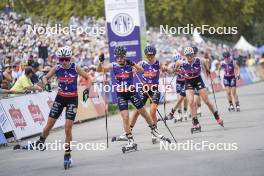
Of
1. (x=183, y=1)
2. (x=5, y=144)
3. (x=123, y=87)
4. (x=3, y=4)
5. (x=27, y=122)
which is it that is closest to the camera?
(x=123, y=87)

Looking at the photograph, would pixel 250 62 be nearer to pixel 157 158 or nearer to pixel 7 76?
pixel 7 76

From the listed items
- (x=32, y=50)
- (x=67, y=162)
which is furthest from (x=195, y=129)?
(x=32, y=50)

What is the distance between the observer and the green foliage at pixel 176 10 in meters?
57.2

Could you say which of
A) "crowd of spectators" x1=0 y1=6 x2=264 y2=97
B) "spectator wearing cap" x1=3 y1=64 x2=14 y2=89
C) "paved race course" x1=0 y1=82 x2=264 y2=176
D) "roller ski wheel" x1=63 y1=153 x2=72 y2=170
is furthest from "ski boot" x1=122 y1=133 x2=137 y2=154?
"spectator wearing cap" x1=3 y1=64 x2=14 y2=89

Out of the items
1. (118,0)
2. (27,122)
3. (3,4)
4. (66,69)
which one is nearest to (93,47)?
(3,4)

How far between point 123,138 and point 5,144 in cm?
364

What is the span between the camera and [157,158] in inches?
546

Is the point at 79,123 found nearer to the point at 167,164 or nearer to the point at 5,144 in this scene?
the point at 5,144

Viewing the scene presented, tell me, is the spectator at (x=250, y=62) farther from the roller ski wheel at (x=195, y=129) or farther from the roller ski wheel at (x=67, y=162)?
the roller ski wheel at (x=67, y=162)

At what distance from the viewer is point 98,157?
48.7 ft

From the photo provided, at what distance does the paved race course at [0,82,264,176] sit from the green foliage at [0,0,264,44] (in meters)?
33.2

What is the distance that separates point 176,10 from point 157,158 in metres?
46.5

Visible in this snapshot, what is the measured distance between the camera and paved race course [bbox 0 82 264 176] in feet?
39.8

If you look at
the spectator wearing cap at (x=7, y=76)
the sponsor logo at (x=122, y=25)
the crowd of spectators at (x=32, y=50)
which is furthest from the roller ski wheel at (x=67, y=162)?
the sponsor logo at (x=122, y=25)
